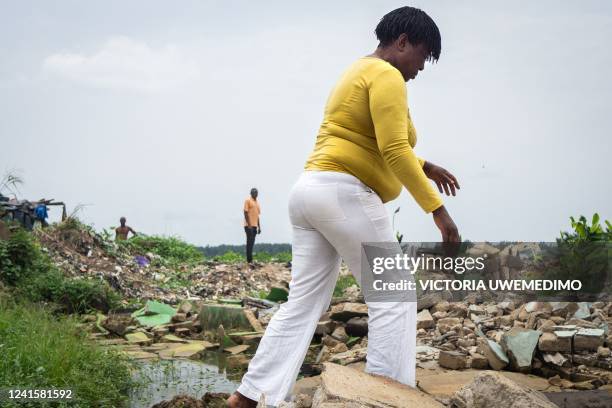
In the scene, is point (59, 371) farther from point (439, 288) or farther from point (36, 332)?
point (439, 288)

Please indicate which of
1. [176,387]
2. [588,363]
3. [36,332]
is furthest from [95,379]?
[588,363]

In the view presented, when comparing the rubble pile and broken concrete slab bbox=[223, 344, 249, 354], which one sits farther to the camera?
the rubble pile

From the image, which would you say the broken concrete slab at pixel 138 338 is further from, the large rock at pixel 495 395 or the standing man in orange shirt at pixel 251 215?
the standing man in orange shirt at pixel 251 215

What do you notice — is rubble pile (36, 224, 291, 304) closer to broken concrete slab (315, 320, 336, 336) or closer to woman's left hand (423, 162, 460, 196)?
broken concrete slab (315, 320, 336, 336)

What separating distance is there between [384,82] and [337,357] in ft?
11.6

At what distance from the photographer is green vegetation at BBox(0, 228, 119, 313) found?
9.88 m

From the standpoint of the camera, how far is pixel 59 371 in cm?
481

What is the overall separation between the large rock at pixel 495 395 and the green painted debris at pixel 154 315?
6.17 m

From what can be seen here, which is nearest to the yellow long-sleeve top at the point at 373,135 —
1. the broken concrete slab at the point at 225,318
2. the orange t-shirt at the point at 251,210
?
the broken concrete slab at the point at 225,318

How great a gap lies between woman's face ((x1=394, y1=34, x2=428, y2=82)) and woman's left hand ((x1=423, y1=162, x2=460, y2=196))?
32.1 inches

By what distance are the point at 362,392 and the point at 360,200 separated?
893 mm

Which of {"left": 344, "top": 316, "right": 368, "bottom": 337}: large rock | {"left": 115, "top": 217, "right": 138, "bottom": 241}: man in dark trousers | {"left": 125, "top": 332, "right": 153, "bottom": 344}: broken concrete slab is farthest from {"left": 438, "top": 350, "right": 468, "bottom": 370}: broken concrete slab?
{"left": 115, "top": 217, "right": 138, "bottom": 241}: man in dark trousers

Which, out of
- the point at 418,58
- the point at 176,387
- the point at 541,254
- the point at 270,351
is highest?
the point at 418,58

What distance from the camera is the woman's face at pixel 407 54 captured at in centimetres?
356
